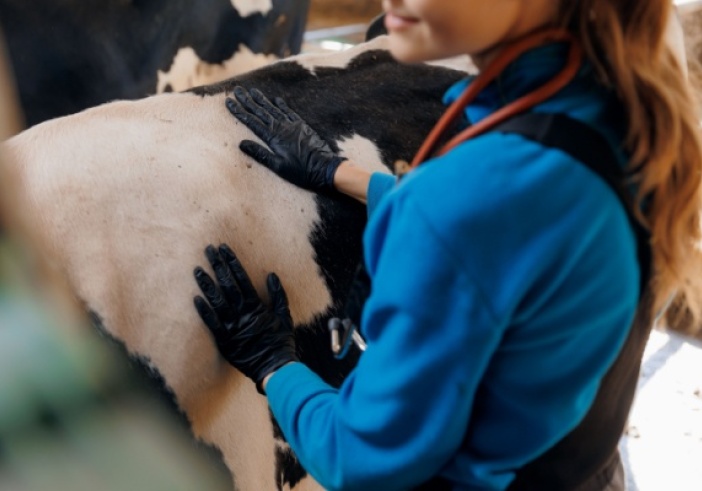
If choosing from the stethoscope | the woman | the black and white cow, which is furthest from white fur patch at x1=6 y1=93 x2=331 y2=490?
the black and white cow

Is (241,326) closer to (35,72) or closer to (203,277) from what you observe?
(203,277)

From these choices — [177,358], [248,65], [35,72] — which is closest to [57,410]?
[177,358]

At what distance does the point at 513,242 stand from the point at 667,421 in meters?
1.62

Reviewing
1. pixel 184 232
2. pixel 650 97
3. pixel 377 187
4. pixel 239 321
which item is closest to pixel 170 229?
pixel 184 232

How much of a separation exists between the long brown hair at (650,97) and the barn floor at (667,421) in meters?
1.14

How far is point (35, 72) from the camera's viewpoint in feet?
5.97

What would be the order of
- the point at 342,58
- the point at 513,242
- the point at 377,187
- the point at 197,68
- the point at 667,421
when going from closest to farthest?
1. the point at 513,242
2. the point at 377,187
3. the point at 342,58
4. the point at 667,421
5. the point at 197,68

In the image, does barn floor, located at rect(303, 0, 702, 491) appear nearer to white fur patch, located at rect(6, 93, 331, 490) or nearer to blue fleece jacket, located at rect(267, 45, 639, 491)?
white fur patch, located at rect(6, 93, 331, 490)

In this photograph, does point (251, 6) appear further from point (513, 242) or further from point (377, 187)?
point (513, 242)

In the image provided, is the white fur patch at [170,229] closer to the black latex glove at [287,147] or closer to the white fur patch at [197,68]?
the black latex glove at [287,147]

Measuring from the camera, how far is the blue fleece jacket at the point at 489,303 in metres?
0.52

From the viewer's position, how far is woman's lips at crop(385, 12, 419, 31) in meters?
0.56

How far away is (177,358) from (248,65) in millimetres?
1736

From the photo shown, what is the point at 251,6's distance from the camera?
7.70ft
